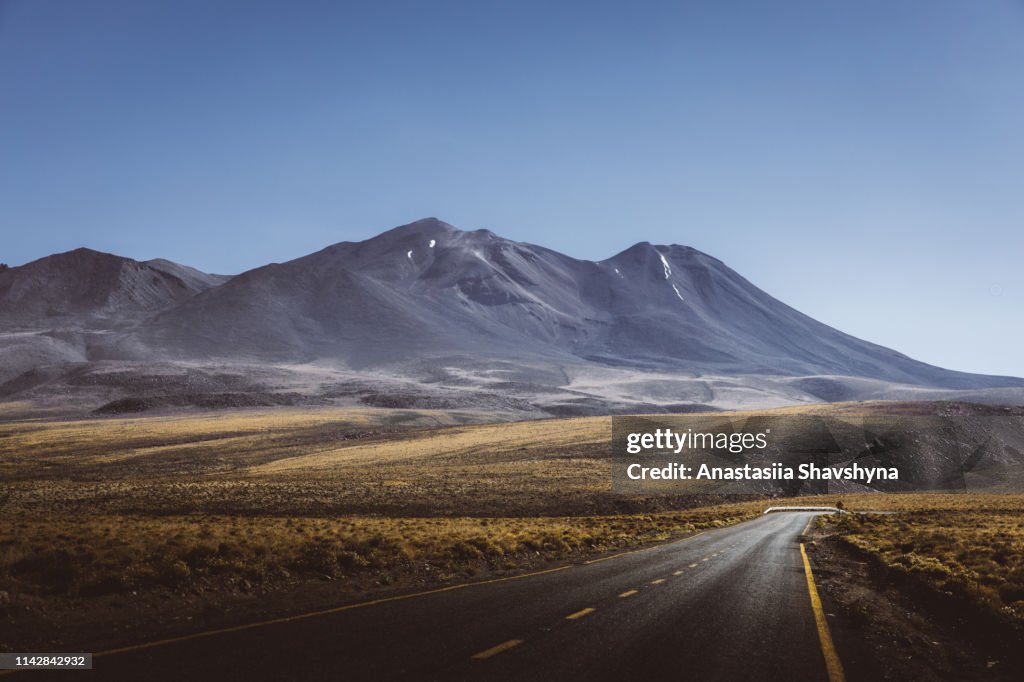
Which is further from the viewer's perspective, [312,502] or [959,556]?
Result: [312,502]

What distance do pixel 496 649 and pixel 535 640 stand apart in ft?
2.90

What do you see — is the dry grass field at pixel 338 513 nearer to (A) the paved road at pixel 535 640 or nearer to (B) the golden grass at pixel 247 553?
(B) the golden grass at pixel 247 553

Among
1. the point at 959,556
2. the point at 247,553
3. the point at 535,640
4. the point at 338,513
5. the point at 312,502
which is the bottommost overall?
the point at 312,502

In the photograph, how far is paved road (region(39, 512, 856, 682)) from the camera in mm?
9672

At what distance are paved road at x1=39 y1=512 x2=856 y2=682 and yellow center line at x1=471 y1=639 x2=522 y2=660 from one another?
2cm

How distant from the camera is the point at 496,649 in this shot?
10.7 m

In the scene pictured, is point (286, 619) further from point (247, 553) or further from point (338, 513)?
point (338, 513)

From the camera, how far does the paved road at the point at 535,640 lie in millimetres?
9672

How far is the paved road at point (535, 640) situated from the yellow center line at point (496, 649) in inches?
0.7

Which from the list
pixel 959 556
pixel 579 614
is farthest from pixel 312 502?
pixel 579 614

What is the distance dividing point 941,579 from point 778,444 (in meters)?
79.2

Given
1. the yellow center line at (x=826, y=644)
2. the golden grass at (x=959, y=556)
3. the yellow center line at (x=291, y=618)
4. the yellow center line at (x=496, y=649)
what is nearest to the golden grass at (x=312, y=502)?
the golden grass at (x=959, y=556)

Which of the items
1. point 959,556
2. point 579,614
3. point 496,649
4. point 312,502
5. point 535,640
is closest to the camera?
point 496,649

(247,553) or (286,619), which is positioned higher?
(286,619)
